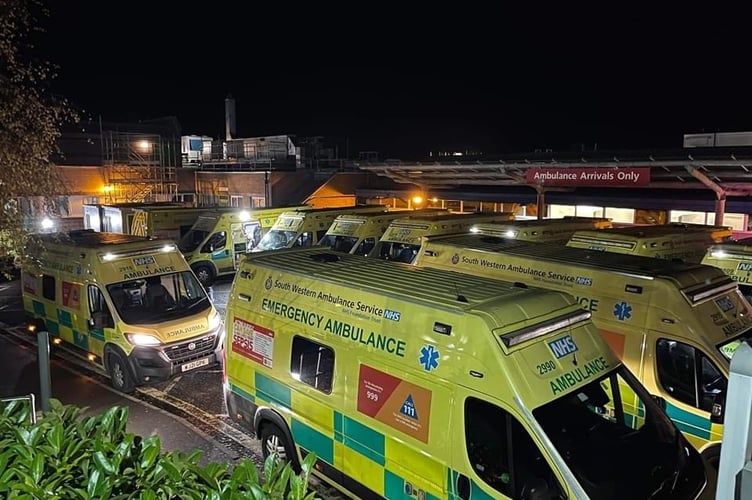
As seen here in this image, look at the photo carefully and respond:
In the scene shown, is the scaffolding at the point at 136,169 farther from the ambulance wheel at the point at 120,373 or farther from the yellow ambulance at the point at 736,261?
the yellow ambulance at the point at 736,261

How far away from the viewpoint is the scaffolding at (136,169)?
98.2 ft

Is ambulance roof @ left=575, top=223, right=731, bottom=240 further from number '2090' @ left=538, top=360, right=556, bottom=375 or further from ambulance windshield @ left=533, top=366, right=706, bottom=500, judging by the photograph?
number '2090' @ left=538, top=360, right=556, bottom=375

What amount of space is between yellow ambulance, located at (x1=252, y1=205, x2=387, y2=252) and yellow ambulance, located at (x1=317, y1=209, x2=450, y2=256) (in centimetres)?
84

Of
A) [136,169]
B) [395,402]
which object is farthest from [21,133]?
[136,169]

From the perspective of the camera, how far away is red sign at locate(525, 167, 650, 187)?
548 inches

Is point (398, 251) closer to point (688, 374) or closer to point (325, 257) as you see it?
point (325, 257)

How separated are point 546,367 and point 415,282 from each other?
66.6 inches

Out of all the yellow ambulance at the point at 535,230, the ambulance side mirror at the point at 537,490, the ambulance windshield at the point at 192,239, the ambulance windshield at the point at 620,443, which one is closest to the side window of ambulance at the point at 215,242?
the ambulance windshield at the point at 192,239

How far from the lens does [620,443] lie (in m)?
4.77

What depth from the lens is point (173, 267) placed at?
10.0 meters

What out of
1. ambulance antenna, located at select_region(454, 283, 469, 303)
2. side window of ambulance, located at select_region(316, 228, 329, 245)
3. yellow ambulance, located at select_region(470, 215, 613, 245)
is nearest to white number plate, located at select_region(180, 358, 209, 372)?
ambulance antenna, located at select_region(454, 283, 469, 303)

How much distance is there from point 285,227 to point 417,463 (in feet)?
43.7

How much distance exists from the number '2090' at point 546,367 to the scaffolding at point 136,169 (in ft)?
97.1

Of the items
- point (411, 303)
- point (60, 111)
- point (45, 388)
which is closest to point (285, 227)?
point (60, 111)
